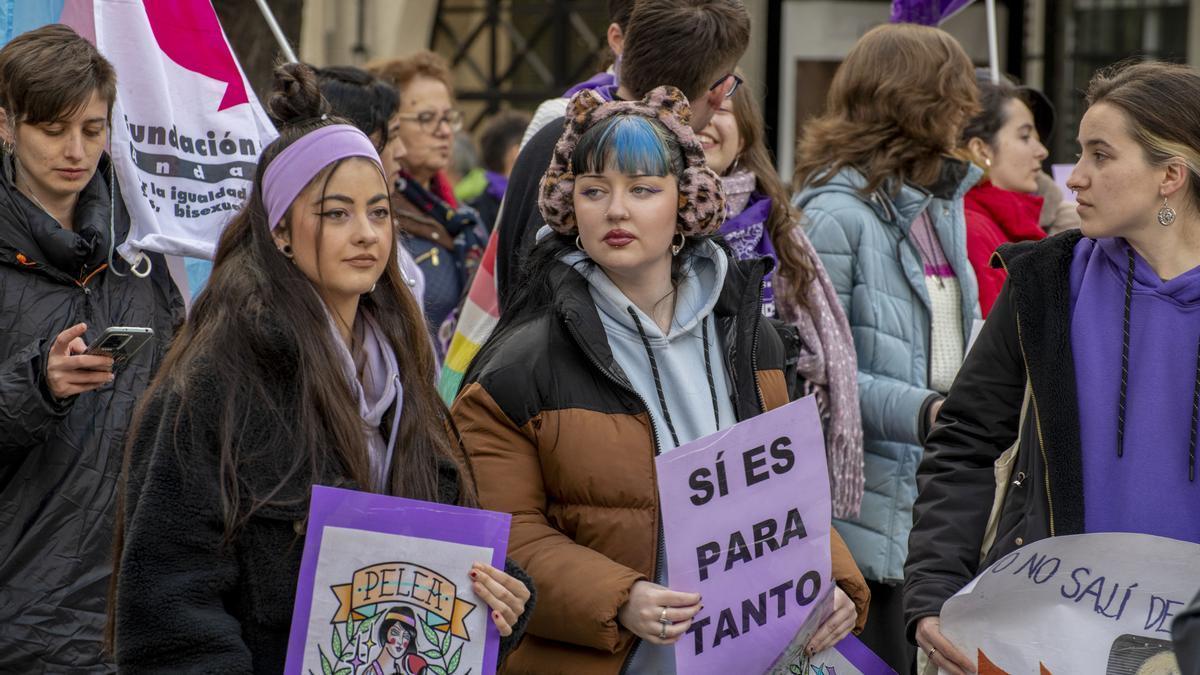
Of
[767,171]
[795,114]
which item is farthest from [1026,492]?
[795,114]

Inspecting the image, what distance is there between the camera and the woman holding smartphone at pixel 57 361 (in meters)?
Result: 3.67

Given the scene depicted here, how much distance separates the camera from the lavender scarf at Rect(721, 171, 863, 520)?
456 cm

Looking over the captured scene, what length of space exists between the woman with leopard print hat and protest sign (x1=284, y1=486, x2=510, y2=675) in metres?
0.35

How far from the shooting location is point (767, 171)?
478 cm

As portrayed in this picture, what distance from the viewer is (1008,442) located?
3.38 m

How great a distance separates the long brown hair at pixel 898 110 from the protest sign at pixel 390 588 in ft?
8.07

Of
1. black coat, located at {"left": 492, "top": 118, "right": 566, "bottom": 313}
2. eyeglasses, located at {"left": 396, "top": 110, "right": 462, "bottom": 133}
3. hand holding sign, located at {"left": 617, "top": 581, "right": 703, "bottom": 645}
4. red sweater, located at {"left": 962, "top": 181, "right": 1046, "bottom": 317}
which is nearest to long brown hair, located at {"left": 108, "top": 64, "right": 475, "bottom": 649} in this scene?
hand holding sign, located at {"left": 617, "top": 581, "right": 703, "bottom": 645}

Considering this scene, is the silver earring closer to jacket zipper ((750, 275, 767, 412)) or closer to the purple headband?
jacket zipper ((750, 275, 767, 412))

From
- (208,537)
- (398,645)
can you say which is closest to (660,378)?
(398,645)

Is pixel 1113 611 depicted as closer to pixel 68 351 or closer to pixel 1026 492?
pixel 1026 492

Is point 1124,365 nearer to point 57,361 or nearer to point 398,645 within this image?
point 398,645

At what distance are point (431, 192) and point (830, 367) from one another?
2.78 meters

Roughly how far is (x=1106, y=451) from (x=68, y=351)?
2285mm

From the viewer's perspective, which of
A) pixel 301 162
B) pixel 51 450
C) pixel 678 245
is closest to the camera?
pixel 301 162
